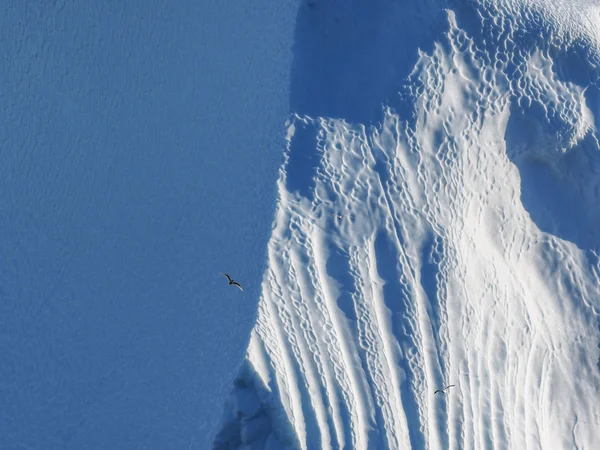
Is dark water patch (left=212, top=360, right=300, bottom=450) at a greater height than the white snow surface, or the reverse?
the white snow surface

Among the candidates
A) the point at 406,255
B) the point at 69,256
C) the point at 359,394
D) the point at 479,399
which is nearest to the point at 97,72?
the point at 69,256

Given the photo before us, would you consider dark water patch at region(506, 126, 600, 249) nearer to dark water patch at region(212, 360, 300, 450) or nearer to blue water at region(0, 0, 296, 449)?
blue water at region(0, 0, 296, 449)

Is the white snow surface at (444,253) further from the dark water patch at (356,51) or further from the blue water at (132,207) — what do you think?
the blue water at (132,207)

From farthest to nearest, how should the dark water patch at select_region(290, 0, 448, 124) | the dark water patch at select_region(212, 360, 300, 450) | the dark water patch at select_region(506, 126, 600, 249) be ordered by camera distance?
the dark water patch at select_region(506, 126, 600, 249)
the dark water patch at select_region(290, 0, 448, 124)
the dark water patch at select_region(212, 360, 300, 450)

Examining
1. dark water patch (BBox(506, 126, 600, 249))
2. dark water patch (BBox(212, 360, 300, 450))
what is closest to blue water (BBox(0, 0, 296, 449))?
dark water patch (BBox(212, 360, 300, 450))

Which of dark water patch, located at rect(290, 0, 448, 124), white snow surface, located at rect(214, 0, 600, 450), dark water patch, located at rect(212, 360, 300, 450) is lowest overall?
dark water patch, located at rect(212, 360, 300, 450)

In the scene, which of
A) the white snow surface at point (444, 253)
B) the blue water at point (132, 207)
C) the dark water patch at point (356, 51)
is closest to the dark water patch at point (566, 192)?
the white snow surface at point (444, 253)
